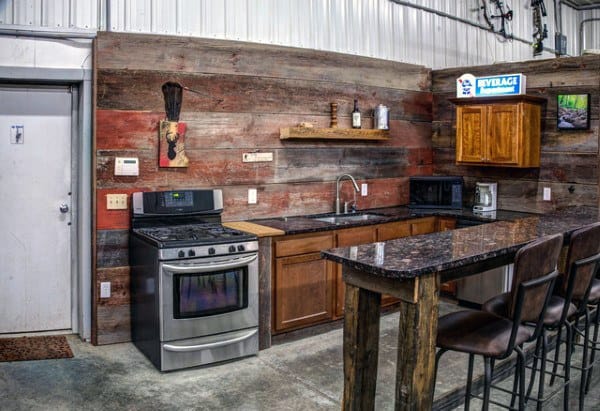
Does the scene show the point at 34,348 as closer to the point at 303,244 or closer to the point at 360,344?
the point at 303,244

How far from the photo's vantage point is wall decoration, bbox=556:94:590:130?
16.8ft

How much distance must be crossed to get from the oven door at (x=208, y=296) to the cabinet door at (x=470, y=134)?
2640 millimetres

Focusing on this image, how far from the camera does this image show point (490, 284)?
204 inches

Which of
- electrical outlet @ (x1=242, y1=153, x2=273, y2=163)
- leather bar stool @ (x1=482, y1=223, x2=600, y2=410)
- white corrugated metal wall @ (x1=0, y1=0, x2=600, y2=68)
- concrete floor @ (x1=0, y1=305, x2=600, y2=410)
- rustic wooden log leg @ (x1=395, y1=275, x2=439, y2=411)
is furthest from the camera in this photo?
electrical outlet @ (x1=242, y1=153, x2=273, y2=163)

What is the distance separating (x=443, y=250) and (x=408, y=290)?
434 mm

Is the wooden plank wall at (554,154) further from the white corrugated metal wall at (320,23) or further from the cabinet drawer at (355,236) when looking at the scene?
the cabinet drawer at (355,236)

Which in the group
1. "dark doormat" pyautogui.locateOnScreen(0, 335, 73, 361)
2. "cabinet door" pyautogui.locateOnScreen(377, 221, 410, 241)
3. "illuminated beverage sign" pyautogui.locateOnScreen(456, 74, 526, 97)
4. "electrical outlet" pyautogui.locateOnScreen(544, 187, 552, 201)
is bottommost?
"dark doormat" pyautogui.locateOnScreen(0, 335, 73, 361)

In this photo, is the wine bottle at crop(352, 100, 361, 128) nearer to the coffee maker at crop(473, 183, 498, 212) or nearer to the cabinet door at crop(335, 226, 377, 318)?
the cabinet door at crop(335, 226, 377, 318)

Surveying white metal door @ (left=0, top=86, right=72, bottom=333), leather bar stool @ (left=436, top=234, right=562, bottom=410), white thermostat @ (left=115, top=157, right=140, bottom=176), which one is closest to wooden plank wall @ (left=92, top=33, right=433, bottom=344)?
white thermostat @ (left=115, top=157, right=140, bottom=176)

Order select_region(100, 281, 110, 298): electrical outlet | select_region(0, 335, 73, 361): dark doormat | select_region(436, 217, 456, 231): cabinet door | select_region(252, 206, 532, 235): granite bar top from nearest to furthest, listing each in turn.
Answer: select_region(0, 335, 73, 361): dark doormat < select_region(100, 281, 110, 298): electrical outlet < select_region(252, 206, 532, 235): granite bar top < select_region(436, 217, 456, 231): cabinet door

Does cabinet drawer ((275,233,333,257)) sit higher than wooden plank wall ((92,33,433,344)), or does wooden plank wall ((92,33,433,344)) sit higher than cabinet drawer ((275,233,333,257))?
wooden plank wall ((92,33,433,344))

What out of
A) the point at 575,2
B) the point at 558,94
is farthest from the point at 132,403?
the point at 575,2

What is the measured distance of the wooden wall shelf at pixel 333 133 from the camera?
502cm

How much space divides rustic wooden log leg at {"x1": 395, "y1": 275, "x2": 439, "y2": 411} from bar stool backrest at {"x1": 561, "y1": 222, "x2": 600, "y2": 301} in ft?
3.04
